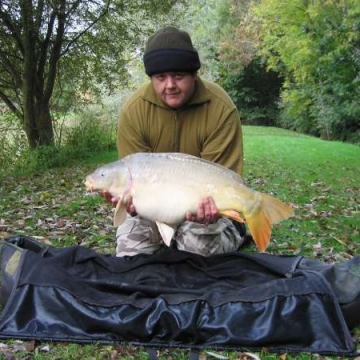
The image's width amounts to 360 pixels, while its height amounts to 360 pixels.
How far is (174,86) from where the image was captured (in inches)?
107

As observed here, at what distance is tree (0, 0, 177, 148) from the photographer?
899 cm

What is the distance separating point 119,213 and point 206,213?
0.41 metres

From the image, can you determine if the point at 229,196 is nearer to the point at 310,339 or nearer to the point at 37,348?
the point at 310,339

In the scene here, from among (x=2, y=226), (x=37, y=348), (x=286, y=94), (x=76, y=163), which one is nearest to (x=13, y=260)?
(x=37, y=348)

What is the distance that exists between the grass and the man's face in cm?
119

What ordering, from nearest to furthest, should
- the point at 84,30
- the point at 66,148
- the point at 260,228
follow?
1. the point at 260,228
2. the point at 84,30
3. the point at 66,148

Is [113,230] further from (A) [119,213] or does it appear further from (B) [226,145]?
(A) [119,213]

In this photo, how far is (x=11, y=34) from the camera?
9.10m

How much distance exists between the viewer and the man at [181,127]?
108 inches

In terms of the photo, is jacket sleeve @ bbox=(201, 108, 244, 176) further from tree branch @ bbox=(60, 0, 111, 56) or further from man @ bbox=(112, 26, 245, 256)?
tree branch @ bbox=(60, 0, 111, 56)

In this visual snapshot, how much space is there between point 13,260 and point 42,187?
4.35m

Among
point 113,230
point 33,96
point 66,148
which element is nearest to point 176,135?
point 113,230

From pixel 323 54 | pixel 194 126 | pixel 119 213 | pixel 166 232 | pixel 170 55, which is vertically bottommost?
pixel 166 232

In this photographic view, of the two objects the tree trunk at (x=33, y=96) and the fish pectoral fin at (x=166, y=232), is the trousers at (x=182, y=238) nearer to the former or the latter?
the fish pectoral fin at (x=166, y=232)
